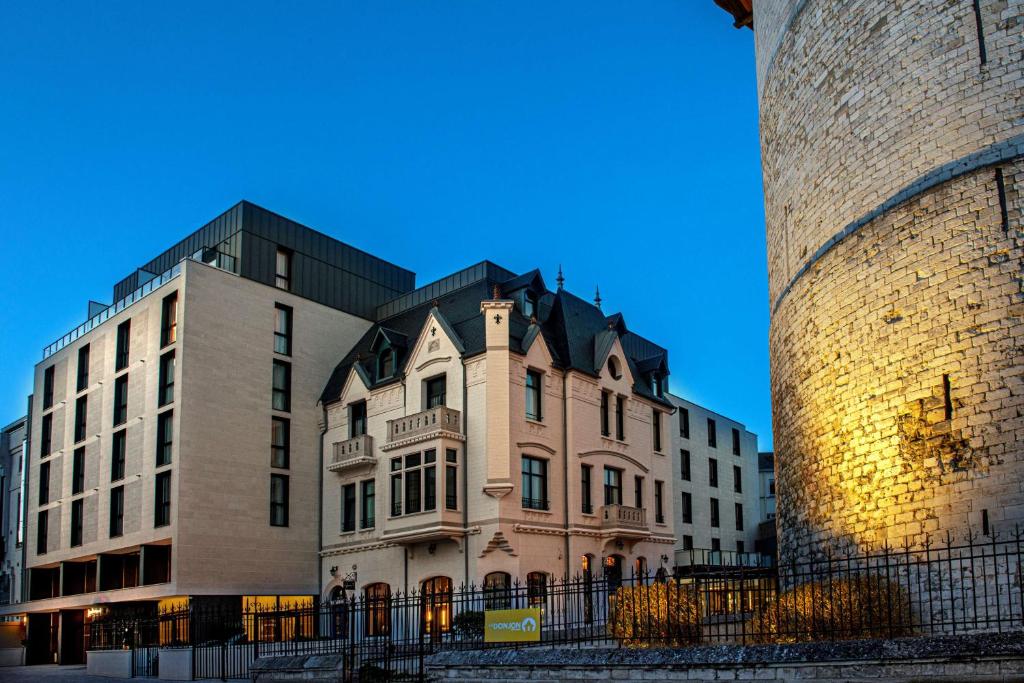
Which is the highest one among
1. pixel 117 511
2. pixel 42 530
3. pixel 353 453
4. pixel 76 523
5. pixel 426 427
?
pixel 426 427

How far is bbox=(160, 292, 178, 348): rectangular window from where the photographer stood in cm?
3831

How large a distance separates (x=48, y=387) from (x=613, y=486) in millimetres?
27943

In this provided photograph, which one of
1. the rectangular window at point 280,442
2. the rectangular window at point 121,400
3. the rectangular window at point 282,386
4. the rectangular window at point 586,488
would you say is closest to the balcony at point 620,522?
the rectangular window at point 586,488

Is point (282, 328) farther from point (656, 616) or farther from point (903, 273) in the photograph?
point (903, 273)

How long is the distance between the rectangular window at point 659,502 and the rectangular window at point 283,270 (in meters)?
17.5

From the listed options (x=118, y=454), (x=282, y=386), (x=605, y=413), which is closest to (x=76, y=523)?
(x=118, y=454)

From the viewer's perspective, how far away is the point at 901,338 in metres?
17.1

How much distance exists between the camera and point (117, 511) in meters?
39.8

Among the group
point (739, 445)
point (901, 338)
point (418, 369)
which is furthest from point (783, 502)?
point (739, 445)

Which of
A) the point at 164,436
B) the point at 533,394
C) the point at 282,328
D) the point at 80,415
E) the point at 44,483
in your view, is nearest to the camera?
the point at 533,394

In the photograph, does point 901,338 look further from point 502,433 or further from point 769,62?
point 502,433

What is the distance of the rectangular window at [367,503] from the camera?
37.3 metres

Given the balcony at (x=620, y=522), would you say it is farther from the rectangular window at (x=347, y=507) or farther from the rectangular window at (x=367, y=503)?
the rectangular window at (x=347, y=507)

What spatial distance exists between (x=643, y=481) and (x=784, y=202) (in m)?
19.9
